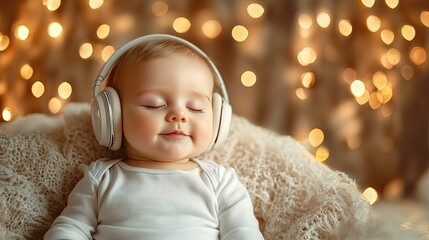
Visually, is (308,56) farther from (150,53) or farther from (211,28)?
(150,53)

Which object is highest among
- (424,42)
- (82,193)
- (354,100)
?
(424,42)

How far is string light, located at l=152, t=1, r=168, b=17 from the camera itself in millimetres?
1797

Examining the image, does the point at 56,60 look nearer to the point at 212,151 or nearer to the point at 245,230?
the point at 212,151

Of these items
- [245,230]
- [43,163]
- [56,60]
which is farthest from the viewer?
[56,60]

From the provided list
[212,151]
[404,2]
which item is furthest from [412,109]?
[212,151]

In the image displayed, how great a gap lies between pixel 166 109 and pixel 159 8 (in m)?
0.67

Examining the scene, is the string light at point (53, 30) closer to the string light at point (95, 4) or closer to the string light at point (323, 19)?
the string light at point (95, 4)

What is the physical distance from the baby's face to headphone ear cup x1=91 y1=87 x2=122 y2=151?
2cm

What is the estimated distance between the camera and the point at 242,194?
126 centimetres

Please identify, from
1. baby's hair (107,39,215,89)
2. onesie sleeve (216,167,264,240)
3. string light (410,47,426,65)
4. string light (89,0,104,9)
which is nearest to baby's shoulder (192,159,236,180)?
onesie sleeve (216,167,264,240)

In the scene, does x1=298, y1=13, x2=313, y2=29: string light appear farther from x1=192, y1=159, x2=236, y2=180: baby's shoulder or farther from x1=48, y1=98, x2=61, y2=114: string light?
x1=48, y1=98, x2=61, y2=114: string light

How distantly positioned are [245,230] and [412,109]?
890 millimetres

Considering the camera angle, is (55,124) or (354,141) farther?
(354,141)

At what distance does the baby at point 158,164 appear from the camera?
45.9 inches
